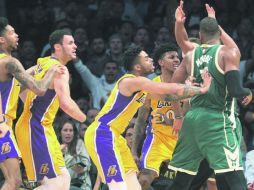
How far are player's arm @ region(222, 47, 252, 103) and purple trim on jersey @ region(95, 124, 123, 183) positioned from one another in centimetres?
142

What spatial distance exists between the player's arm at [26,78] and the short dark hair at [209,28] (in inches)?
65.1

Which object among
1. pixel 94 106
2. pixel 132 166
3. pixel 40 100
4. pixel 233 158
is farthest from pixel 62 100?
pixel 94 106

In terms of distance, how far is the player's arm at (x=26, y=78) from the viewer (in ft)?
31.0

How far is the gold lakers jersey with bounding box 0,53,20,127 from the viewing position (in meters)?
9.86

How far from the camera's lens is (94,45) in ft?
48.2

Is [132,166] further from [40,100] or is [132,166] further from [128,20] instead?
[128,20]

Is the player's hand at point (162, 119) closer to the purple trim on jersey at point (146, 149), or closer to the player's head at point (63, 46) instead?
the purple trim on jersey at point (146, 149)

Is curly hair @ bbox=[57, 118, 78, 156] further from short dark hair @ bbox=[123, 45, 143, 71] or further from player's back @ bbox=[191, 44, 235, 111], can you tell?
player's back @ bbox=[191, 44, 235, 111]

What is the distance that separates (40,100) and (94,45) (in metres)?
4.84

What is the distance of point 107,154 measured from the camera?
378 inches

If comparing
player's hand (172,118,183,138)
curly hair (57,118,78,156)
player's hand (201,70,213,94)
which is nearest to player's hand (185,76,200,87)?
player's hand (201,70,213,94)

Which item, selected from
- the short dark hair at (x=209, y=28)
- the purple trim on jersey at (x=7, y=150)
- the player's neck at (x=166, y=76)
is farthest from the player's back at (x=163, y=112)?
the purple trim on jersey at (x=7, y=150)

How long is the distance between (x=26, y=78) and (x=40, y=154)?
0.89m

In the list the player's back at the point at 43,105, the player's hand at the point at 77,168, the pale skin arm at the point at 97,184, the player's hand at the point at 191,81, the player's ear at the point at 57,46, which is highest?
the player's ear at the point at 57,46
